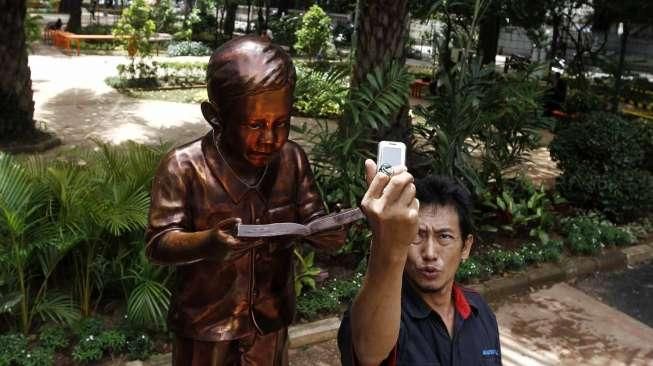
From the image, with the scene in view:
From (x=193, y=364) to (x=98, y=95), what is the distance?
12.3 metres

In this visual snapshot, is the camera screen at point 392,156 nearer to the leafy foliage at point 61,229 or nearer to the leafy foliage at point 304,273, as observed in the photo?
the leafy foliage at point 61,229

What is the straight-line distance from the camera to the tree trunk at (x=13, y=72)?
8656mm

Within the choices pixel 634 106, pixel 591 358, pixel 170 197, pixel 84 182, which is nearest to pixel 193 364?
pixel 170 197

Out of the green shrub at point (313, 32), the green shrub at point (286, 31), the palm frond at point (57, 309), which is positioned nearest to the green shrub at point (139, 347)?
the palm frond at point (57, 309)

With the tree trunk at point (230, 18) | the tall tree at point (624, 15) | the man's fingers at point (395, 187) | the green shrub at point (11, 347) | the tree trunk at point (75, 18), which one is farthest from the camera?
the tree trunk at point (75, 18)

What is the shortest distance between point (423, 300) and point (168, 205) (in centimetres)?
79

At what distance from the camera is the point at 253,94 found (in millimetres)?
1593

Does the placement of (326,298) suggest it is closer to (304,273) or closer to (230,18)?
(304,273)

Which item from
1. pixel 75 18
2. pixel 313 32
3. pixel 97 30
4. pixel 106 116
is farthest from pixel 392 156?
pixel 97 30

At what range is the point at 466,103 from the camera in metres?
5.43

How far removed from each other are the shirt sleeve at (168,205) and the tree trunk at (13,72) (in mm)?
8030

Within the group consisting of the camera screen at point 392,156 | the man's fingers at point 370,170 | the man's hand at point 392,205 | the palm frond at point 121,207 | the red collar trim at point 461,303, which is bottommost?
the palm frond at point 121,207

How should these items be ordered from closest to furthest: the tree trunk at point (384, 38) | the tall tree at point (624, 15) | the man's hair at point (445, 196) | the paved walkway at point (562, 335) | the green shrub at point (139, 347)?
the man's hair at point (445, 196)
the green shrub at point (139, 347)
the paved walkway at point (562, 335)
the tree trunk at point (384, 38)
the tall tree at point (624, 15)

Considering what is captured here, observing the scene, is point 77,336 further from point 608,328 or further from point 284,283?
point 608,328
